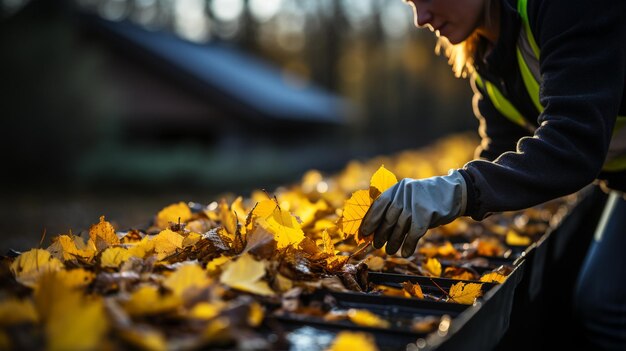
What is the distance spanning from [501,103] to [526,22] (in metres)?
0.71

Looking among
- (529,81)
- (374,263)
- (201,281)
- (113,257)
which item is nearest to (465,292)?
(374,263)

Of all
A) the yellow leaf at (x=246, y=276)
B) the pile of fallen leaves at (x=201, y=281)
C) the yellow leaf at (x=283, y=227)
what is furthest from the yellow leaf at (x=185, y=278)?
the yellow leaf at (x=283, y=227)

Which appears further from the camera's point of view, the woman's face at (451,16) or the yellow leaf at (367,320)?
the woman's face at (451,16)

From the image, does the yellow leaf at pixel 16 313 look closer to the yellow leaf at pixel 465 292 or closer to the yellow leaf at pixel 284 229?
the yellow leaf at pixel 284 229

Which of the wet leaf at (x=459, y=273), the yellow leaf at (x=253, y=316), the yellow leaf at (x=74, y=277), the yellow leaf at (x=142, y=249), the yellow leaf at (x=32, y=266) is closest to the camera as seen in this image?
the yellow leaf at (x=253, y=316)

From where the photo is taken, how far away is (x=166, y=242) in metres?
1.81

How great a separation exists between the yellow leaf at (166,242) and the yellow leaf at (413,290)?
25.3 inches

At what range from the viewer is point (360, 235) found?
194 cm

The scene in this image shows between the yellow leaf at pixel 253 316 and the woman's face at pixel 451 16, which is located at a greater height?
the woman's face at pixel 451 16

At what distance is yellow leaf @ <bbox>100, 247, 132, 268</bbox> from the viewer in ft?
5.49

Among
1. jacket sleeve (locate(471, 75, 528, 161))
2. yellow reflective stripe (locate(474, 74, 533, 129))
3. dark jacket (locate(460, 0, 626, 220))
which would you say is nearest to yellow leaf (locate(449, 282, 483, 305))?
→ dark jacket (locate(460, 0, 626, 220))

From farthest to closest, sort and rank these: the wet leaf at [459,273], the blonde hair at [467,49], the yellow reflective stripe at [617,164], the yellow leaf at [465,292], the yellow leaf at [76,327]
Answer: the yellow reflective stripe at [617,164], the blonde hair at [467,49], the wet leaf at [459,273], the yellow leaf at [465,292], the yellow leaf at [76,327]

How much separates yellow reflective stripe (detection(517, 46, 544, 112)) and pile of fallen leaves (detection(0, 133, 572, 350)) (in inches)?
24.6

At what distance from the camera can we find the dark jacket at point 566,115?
6.15 ft
